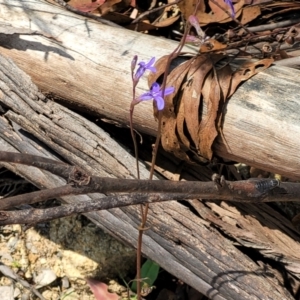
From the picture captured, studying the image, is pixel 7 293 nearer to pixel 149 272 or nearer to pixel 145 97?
pixel 149 272

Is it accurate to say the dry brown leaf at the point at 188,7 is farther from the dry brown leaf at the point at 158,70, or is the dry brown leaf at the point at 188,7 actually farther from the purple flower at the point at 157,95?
the purple flower at the point at 157,95

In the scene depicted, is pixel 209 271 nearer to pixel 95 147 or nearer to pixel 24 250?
pixel 95 147

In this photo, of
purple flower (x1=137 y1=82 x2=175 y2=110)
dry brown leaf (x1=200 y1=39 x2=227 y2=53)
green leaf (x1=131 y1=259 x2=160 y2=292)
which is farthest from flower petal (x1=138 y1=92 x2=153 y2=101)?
green leaf (x1=131 y1=259 x2=160 y2=292)

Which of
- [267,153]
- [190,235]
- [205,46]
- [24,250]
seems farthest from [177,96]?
[24,250]

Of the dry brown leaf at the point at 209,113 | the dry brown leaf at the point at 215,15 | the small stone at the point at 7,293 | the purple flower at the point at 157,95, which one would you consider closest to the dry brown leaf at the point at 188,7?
the dry brown leaf at the point at 215,15

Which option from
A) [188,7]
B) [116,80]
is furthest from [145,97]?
[188,7]

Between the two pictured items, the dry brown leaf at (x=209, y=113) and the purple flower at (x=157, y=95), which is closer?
the purple flower at (x=157, y=95)
